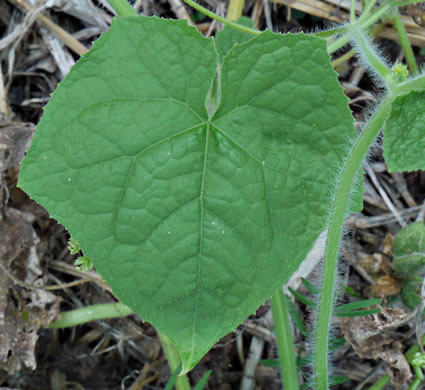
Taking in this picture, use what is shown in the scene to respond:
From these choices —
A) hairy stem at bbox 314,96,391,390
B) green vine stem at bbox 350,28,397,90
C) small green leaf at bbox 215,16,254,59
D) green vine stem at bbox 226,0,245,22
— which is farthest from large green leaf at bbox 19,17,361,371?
green vine stem at bbox 226,0,245,22

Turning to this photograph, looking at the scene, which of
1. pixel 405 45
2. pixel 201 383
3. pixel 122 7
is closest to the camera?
pixel 122 7

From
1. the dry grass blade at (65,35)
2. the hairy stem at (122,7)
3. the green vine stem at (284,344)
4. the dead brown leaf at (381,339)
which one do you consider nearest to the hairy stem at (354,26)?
the hairy stem at (122,7)

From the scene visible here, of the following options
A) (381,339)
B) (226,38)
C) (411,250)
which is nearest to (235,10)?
(226,38)

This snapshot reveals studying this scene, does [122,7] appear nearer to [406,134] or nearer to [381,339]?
[406,134]

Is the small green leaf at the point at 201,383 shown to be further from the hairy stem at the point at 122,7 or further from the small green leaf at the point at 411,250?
Result: the hairy stem at the point at 122,7

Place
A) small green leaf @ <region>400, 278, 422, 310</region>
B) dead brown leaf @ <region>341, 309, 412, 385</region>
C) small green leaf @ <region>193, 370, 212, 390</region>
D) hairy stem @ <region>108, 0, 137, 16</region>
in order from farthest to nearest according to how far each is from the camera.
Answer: small green leaf @ <region>400, 278, 422, 310</region>
dead brown leaf @ <region>341, 309, 412, 385</region>
small green leaf @ <region>193, 370, 212, 390</region>
hairy stem @ <region>108, 0, 137, 16</region>

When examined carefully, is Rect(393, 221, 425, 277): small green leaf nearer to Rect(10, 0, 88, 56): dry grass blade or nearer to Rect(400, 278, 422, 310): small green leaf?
Rect(400, 278, 422, 310): small green leaf

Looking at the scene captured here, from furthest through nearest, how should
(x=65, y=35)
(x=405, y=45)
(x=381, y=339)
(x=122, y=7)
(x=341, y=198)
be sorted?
1. (x=65, y=35)
2. (x=405, y=45)
3. (x=381, y=339)
4. (x=122, y=7)
5. (x=341, y=198)
